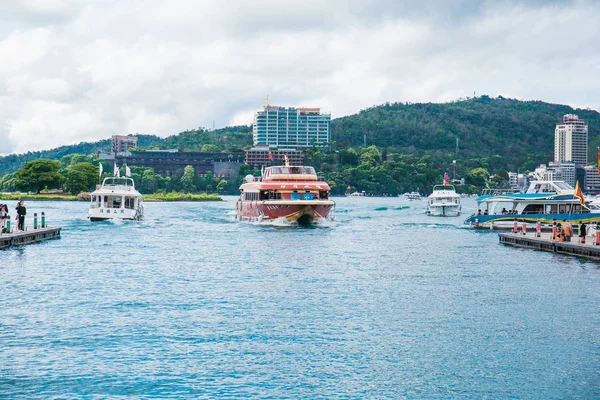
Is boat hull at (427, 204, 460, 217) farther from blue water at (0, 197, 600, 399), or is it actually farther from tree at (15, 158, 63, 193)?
tree at (15, 158, 63, 193)

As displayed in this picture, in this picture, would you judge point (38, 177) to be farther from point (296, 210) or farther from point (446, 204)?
point (296, 210)

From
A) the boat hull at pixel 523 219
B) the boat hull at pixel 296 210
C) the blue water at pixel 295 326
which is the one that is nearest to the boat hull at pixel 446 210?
the boat hull at pixel 523 219

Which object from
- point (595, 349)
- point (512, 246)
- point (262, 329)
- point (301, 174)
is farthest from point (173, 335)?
point (301, 174)

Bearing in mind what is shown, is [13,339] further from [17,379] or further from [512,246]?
[512,246]

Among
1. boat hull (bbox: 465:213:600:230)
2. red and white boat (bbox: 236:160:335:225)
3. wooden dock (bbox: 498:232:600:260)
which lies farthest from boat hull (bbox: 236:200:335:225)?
wooden dock (bbox: 498:232:600:260)

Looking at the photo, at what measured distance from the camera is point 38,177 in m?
192

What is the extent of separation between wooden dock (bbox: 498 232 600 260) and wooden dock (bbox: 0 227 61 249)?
36.3 metres

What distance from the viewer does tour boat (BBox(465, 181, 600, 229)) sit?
2849 inches

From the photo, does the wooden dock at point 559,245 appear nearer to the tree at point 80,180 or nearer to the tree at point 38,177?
the tree at point 80,180

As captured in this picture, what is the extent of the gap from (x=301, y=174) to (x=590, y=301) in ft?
159

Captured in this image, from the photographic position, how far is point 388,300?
107 ft

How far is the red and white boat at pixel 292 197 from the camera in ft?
248

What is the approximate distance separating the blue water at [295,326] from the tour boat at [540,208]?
81.8 feet

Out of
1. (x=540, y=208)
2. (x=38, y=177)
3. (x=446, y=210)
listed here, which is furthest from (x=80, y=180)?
(x=540, y=208)
